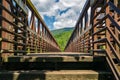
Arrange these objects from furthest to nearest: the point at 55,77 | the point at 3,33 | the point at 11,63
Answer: the point at 11,63, the point at 3,33, the point at 55,77

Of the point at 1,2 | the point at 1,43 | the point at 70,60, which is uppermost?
the point at 1,2

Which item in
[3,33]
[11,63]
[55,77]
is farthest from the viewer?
[11,63]

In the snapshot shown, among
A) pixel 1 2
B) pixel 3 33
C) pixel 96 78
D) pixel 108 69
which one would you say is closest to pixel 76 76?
pixel 96 78

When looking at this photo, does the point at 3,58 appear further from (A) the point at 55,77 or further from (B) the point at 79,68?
(B) the point at 79,68

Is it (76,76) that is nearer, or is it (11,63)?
(76,76)

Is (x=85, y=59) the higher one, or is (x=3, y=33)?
(x=3, y=33)

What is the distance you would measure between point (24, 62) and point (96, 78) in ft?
4.29

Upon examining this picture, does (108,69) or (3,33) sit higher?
(3,33)

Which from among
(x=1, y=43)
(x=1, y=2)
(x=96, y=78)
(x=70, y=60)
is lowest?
(x=96, y=78)

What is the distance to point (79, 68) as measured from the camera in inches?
151

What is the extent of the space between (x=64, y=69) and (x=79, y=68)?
0.87 ft

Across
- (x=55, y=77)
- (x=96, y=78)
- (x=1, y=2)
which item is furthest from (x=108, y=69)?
(x=1, y=2)

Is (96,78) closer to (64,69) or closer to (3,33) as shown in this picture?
(64,69)

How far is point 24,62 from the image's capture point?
3.77 metres
